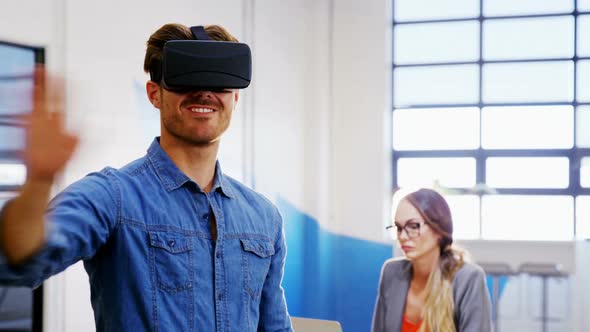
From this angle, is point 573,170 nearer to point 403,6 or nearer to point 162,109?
point 403,6

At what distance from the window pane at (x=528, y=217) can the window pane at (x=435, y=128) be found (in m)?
0.54

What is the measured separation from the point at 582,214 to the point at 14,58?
465 cm

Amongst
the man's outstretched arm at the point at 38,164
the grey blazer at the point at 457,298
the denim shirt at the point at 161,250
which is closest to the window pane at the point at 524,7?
the grey blazer at the point at 457,298

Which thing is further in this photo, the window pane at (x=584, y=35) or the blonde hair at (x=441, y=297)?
the window pane at (x=584, y=35)

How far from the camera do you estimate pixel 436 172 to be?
6.59 meters

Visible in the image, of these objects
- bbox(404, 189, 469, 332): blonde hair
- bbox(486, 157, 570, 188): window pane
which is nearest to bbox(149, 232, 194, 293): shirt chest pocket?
bbox(404, 189, 469, 332): blonde hair

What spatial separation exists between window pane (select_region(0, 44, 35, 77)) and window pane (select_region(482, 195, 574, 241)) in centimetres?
414

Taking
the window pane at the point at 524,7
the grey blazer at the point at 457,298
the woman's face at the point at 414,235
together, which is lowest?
the grey blazer at the point at 457,298

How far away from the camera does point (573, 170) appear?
20.7 ft

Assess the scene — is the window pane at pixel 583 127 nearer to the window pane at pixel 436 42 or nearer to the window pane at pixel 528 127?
the window pane at pixel 528 127

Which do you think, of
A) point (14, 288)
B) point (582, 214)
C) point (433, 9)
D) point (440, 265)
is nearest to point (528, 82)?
point (433, 9)

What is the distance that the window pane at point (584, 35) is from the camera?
628 centimetres

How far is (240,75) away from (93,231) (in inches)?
13.9

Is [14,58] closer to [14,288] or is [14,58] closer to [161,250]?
[14,288]
